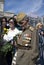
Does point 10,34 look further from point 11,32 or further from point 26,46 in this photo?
point 26,46

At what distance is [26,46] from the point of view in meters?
4.59

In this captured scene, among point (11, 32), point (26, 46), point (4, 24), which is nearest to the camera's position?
point (26, 46)

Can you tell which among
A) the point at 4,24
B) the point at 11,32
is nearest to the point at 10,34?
the point at 11,32

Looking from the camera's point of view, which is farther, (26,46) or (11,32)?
(11,32)

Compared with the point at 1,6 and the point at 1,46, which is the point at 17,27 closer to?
the point at 1,46

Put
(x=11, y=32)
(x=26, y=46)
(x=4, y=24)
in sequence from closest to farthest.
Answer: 1. (x=26, y=46)
2. (x=11, y=32)
3. (x=4, y=24)

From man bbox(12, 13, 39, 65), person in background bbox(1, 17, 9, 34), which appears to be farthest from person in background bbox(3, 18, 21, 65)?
man bbox(12, 13, 39, 65)

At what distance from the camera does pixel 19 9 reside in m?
6.20

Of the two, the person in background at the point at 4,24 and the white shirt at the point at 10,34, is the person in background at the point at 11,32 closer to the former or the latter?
the white shirt at the point at 10,34

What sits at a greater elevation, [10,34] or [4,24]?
[4,24]

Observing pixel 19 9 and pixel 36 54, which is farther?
pixel 19 9

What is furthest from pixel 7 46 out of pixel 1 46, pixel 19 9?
pixel 19 9

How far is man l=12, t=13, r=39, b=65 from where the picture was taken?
4.47m

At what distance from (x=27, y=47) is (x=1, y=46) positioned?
1.25m
